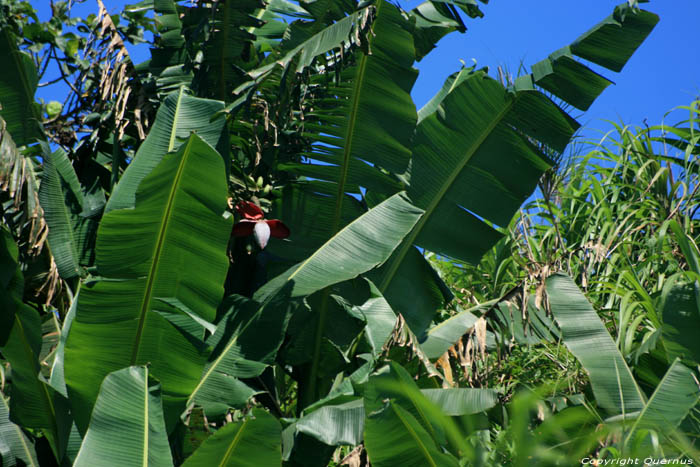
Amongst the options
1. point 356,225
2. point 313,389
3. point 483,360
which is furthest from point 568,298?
point 313,389

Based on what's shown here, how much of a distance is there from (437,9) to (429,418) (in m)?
3.27

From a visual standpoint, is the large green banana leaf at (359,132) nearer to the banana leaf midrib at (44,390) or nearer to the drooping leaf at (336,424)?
the drooping leaf at (336,424)

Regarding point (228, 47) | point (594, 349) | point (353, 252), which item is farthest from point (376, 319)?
point (228, 47)

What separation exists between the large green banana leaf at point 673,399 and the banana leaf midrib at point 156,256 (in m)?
2.74

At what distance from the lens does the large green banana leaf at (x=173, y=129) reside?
405 cm

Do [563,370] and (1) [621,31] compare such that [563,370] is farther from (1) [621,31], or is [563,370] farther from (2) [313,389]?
(1) [621,31]

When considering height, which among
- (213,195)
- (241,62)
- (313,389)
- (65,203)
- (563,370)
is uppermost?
(241,62)

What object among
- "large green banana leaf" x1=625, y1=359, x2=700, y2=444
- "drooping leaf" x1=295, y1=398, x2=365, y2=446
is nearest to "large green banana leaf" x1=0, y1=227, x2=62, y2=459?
"drooping leaf" x1=295, y1=398, x2=365, y2=446

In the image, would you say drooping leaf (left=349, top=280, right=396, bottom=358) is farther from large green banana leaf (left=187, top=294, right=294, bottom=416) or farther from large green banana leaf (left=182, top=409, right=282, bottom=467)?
large green banana leaf (left=182, top=409, right=282, bottom=467)

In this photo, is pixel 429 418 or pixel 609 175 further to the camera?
pixel 609 175

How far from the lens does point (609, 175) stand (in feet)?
22.3

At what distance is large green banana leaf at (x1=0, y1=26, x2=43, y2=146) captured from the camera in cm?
468

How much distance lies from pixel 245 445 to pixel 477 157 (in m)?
2.73

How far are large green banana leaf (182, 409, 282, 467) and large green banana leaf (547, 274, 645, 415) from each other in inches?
81.2
